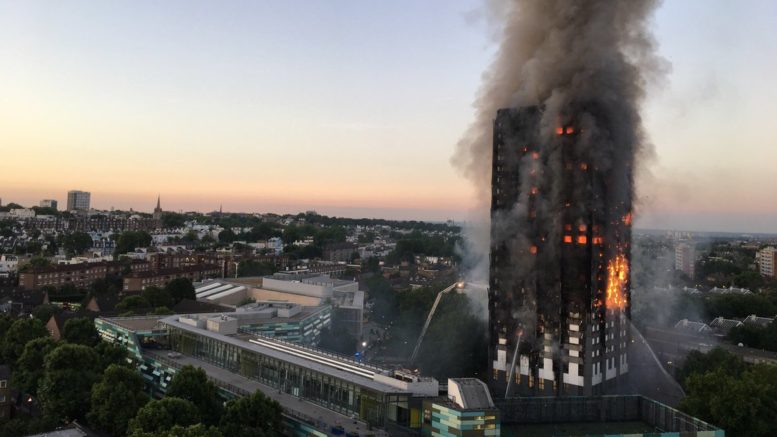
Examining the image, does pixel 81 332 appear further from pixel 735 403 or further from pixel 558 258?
pixel 735 403

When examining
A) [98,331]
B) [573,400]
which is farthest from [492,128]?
[98,331]

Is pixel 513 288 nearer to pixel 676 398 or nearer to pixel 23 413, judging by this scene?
pixel 676 398

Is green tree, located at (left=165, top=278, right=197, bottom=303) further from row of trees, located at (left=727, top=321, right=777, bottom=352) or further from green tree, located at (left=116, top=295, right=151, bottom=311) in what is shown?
row of trees, located at (left=727, top=321, right=777, bottom=352)

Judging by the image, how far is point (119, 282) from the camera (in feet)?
316

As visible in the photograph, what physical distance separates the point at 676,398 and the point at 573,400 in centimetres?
1136

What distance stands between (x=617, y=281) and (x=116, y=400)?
35.2m

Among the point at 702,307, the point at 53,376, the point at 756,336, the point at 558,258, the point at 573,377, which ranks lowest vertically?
the point at 573,377

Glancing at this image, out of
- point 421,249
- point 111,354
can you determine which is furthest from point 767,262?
point 111,354

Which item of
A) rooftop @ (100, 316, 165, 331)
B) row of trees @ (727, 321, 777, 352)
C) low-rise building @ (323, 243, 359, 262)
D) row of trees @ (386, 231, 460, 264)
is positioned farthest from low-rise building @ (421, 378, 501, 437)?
low-rise building @ (323, 243, 359, 262)

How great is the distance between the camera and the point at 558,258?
45094 millimetres

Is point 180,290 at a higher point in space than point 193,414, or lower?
higher

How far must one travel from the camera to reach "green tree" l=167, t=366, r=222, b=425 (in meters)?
31.8

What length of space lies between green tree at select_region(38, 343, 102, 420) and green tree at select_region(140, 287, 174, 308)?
3099 cm

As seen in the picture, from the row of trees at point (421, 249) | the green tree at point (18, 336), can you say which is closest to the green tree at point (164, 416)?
the green tree at point (18, 336)
